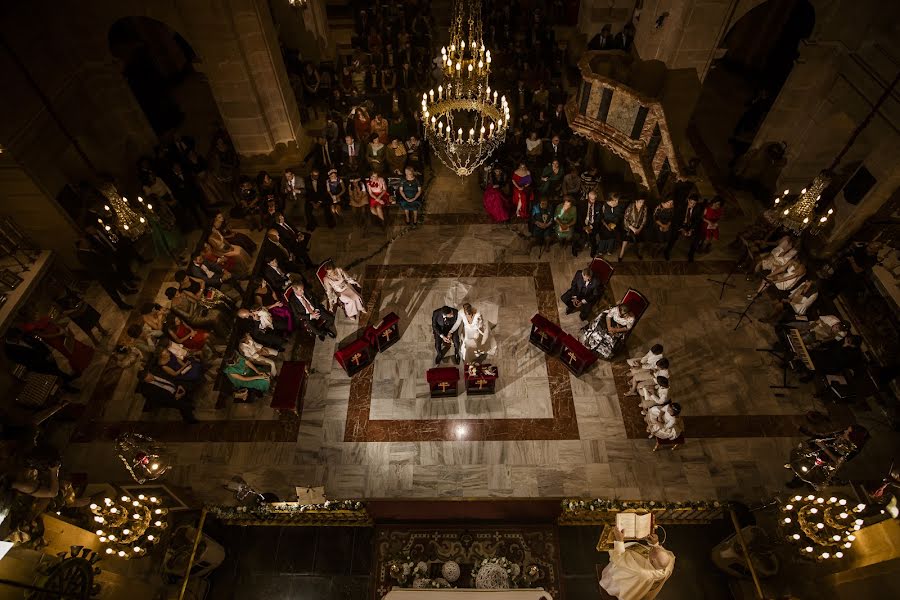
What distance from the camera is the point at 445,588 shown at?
6.61 metres

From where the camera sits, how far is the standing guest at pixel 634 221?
9703 mm

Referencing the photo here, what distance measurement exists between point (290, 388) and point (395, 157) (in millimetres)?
5822

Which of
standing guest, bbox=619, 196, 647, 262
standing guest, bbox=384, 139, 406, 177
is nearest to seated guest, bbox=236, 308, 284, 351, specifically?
standing guest, bbox=384, 139, 406, 177

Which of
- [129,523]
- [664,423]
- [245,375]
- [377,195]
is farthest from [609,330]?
[129,523]

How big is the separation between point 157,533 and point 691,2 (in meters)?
12.5

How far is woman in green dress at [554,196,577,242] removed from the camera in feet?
32.5

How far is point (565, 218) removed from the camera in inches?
395

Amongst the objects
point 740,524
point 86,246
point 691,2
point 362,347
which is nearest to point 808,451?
point 740,524

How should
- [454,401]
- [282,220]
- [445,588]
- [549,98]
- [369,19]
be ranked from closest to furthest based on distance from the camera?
1. [445,588]
2. [454,401]
3. [282,220]
4. [549,98]
5. [369,19]

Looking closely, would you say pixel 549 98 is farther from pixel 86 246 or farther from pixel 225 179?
pixel 86 246

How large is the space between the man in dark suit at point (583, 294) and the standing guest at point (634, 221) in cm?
162

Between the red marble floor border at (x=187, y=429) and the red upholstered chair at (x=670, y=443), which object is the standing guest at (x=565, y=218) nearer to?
the red upholstered chair at (x=670, y=443)

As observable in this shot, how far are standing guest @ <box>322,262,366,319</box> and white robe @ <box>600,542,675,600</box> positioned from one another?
223 inches

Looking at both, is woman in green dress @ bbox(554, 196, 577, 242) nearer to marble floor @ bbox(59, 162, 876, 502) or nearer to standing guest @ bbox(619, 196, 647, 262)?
marble floor @ bbox(59, 162, 876, 502)
